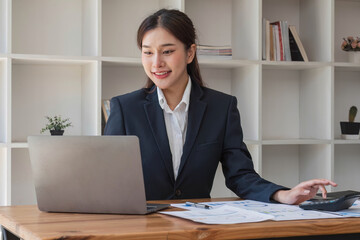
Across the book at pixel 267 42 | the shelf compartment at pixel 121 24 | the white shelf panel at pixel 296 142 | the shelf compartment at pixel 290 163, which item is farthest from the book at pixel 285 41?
the shelf compartment at pixel 121 24

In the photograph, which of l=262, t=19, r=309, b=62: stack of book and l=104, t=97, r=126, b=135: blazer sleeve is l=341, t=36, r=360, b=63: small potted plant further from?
l=104, t=97, r=126, b=135: blazer sleeve

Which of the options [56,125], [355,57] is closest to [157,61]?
[56,125]

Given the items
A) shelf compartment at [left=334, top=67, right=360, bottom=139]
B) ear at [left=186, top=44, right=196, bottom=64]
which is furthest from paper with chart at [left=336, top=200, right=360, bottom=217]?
shelf compartment at [left=334, top=67, right=360, bottom=139]

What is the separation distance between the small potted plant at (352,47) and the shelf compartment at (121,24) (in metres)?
1.24

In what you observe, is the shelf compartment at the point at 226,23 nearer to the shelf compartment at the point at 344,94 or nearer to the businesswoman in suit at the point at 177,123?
the shelf compartment at the point at 344,94

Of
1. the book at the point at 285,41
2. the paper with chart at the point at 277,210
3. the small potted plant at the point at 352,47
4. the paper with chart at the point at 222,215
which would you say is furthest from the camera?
the small potted plant at the point at 352,47

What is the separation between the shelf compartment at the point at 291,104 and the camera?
3859mm

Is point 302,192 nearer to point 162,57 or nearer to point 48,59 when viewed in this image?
point 162,57

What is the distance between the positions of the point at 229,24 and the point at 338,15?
32.7 inches

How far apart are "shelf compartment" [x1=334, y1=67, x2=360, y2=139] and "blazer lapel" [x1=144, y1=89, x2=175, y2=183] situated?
7.09 ft

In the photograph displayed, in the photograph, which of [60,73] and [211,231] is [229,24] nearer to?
[60,73]

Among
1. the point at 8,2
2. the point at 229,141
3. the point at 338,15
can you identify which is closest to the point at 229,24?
the point at 338,15

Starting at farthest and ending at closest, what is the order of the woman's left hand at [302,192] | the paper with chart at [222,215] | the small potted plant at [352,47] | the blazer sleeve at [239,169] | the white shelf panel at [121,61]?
the small potted plant at [352,47], the white shelf panel at [121,61], the blazer sleeve at [239,169], the woman's left hand at [302,192], the paper with chart at [222,215]

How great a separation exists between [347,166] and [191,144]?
2267mm
